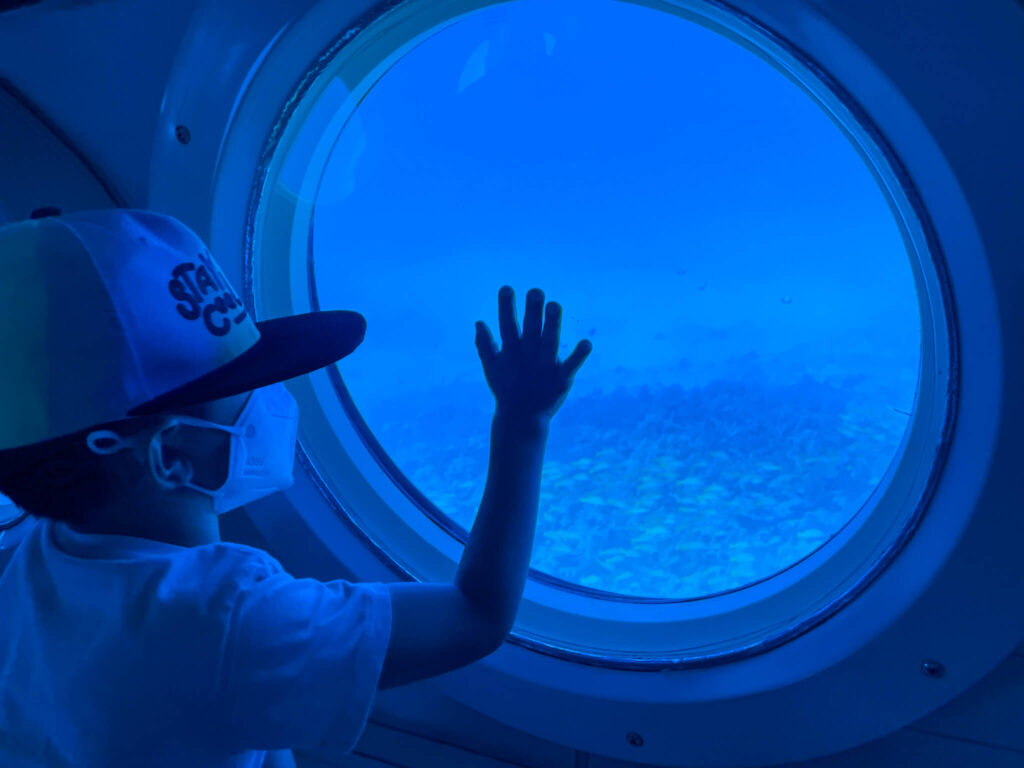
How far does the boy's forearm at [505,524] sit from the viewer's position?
0.69 m

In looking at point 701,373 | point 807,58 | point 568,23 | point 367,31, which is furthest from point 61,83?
point 701,373

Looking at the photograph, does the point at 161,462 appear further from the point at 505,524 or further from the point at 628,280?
the point at 628,280

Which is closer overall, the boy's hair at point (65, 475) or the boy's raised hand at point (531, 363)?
the boy's hair at point (65, 475)

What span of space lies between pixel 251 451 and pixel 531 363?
324 mm

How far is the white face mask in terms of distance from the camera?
2.30ft

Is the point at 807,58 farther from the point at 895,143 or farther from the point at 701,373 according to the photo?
the point at 701,373

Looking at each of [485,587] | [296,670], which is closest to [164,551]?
[296,670]

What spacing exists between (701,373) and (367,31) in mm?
934

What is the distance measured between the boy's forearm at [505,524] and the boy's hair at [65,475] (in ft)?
1.10

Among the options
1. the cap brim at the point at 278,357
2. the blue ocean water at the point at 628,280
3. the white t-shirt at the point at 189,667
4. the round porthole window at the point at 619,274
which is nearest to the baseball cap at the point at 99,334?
the cap brim at the point at 278,357

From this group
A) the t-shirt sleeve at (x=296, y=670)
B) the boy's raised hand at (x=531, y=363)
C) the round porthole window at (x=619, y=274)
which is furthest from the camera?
the round porthole window at (x=619, y=274)

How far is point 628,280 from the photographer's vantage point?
1.68 meters

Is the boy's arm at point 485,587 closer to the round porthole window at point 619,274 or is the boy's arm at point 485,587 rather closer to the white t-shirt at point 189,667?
the white t-shirt at point 189,667

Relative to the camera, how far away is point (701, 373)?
4.92 ft
